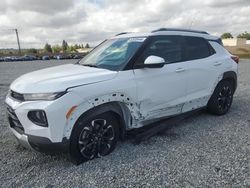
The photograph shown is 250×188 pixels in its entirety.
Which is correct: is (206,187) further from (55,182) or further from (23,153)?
(23,153)

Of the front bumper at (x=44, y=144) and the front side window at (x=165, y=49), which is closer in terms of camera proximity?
the front bumper at (x=44, y=144)

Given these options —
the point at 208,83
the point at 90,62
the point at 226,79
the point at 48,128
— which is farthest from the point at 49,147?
the point at 226,79

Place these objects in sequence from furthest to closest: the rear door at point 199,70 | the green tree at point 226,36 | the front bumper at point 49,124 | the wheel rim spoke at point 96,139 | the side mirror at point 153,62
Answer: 1. the green tree at point 226,36
2. the rear door at point 199,70
3. the side mirror at point 153,62
4. the wheel rim spoke at point 96,139
5. the front bumper at point 49,124

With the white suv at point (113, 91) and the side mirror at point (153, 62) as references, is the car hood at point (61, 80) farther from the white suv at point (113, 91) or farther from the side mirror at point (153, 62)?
the side mirror at point (153, 62)

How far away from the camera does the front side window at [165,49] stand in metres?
3.66

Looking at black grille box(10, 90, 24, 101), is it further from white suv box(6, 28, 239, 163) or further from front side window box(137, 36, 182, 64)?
front side window box(137, 36, 182, 64)

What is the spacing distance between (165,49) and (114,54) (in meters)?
0.88

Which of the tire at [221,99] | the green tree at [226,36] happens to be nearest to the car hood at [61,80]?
the tire at [221,99]

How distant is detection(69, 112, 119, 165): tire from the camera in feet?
9.70

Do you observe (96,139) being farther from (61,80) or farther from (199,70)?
(199,70)

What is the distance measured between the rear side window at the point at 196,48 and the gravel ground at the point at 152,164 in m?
1.43

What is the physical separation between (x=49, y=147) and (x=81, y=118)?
51 centimetres

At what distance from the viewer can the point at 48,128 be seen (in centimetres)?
272

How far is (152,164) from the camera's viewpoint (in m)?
3.15
